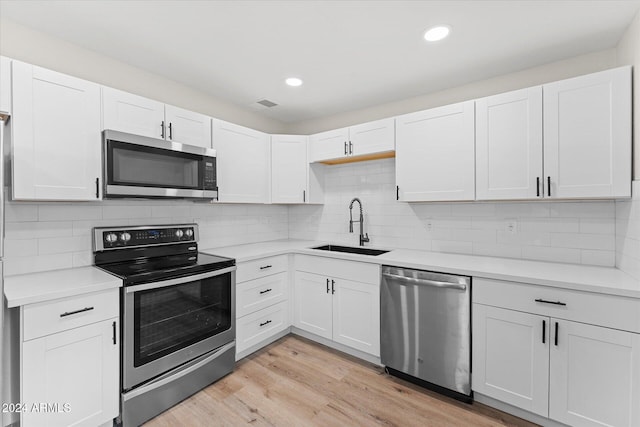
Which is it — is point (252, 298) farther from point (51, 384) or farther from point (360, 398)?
point (51, 384)

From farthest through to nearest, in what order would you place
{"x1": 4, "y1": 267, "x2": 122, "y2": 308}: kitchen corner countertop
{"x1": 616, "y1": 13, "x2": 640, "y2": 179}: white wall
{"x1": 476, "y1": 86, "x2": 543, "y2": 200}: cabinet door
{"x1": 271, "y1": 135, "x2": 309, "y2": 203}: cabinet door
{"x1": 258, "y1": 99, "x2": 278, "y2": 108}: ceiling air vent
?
{"x1": 271, "y1": 135, "x2": 309, "y2": 203}: cabinet door, {"x1": 258, "y1": 99, "x2": 278, "y2": 108}: ceiling air vent, {"x1": 476, "y1": 86, "x2": 543, "y2": 200}: cabinet door, {"x1": 616, "y1": 13, "x2": 640, "y2": 179}: white wall, {"x1": 4, "y1": 267, "x2": 122, "y2": 308}: kitchen corner countertop

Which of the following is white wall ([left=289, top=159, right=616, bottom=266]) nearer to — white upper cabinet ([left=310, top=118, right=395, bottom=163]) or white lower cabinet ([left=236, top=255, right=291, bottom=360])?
white upper cabinet ([left=310, top=118, right=395, bottom=163])

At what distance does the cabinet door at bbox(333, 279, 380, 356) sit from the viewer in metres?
2.51

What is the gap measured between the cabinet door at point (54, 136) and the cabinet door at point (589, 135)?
315 centimetres

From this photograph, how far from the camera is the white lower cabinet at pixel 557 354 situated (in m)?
1.59

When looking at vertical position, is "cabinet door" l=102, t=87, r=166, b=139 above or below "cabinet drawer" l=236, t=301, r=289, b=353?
above

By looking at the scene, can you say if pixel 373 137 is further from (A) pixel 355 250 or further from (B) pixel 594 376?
(B) pixel 594 376

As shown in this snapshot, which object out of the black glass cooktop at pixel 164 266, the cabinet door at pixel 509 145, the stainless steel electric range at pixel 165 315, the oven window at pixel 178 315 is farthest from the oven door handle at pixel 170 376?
the cabinet door at pixel 509 145

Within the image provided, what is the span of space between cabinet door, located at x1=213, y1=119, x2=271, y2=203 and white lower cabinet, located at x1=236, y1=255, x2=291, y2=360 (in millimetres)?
720

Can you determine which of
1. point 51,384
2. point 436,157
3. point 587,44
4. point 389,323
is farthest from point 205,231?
point 587,44

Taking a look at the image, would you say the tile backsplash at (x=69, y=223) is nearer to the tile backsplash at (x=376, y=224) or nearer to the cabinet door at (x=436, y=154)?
the tile backsplash at (x=376, y=224)

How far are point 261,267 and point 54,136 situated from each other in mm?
1765

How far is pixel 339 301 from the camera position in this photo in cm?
274

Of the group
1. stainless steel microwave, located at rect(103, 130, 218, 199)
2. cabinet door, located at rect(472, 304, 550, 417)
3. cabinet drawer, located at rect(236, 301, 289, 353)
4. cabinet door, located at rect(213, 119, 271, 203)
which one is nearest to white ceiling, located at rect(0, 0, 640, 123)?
cabinet door, located at rect(213, 119, 271, 203)
